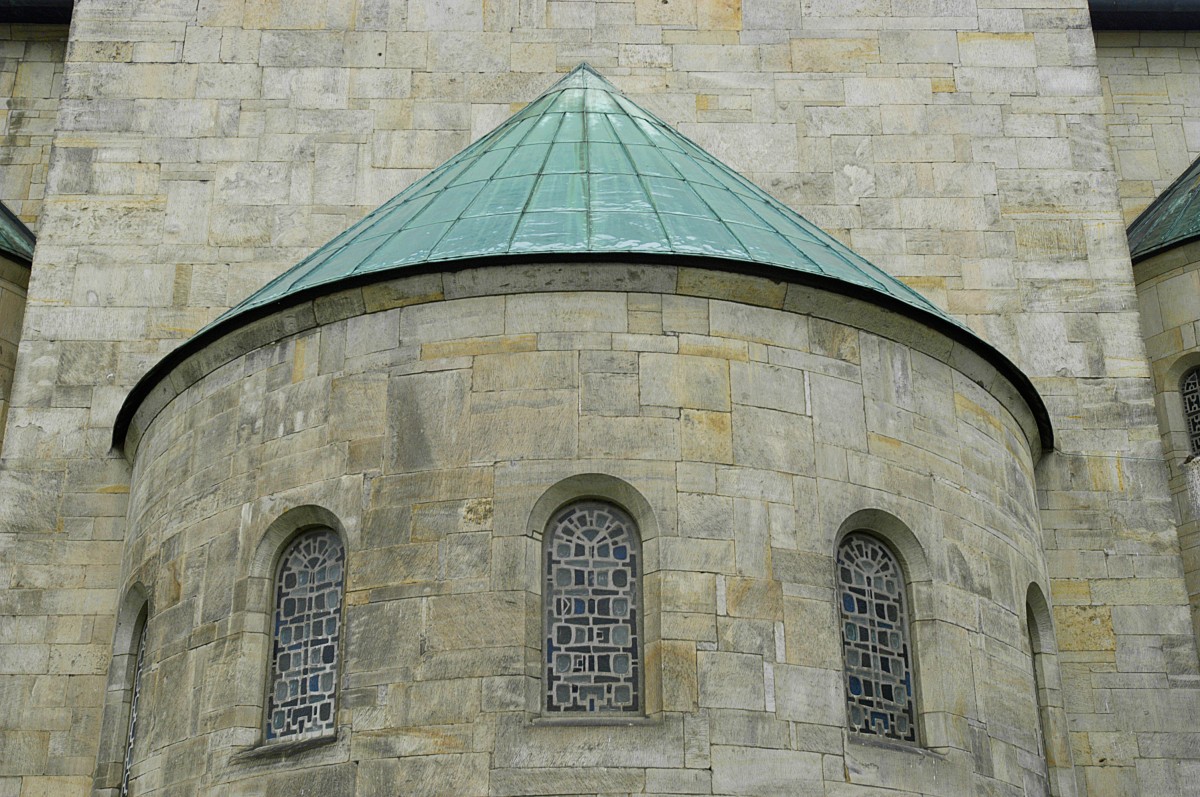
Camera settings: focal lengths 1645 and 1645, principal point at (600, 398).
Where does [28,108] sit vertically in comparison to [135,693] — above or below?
above

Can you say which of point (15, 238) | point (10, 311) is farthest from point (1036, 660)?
point (15, 238)

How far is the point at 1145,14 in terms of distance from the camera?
A: 22.2m

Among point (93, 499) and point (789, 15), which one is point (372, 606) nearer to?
point (93, 499)

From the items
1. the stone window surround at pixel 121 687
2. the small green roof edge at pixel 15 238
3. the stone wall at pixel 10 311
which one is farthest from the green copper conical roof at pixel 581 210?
the small green roof edge at pixel 15 238

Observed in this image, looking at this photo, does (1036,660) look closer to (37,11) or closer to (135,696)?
(135,696)

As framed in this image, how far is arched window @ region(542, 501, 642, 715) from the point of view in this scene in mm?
12188

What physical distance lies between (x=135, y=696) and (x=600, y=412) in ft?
16.8

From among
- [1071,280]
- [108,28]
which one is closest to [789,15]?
[1071,280]

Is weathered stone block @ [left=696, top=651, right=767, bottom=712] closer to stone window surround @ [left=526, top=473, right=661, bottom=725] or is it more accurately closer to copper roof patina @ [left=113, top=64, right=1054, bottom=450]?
stone window surround @ [left=526, top=473, right=661, bottom=725]

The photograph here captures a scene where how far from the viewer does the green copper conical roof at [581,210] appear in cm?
1380

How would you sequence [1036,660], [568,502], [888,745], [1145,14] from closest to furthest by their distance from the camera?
[888,745] → [568,502] → [1036,660] → [1145,14]

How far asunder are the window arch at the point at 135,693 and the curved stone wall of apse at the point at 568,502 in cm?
38

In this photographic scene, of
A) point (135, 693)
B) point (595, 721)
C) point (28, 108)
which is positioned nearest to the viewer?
point (595, 721)

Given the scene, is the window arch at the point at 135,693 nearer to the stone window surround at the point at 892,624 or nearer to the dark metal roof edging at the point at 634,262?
the dark metal roof edging at the point at 634,262
